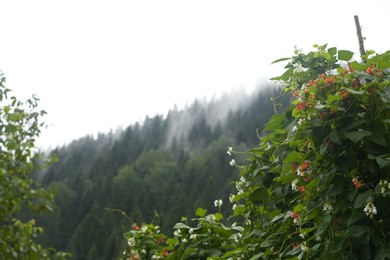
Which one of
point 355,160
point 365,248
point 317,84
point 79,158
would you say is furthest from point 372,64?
point 79,158

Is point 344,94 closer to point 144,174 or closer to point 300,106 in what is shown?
point 300,106

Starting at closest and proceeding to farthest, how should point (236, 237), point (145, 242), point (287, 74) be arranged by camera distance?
point (287, 74), point (236, 237), point (145, 242)

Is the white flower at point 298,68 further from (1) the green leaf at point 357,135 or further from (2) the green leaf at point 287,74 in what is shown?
(1) the green leaf at point 357,135

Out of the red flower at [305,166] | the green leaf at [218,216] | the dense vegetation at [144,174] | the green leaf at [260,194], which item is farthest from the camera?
the dense vegetation at [144,174]

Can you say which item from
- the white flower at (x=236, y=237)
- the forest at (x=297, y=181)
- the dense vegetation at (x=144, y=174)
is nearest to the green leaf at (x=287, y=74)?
the forest at (x=297, y=181)

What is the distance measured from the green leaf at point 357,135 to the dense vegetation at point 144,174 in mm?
41017

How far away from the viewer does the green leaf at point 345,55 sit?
2.17m

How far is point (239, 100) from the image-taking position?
103 meters

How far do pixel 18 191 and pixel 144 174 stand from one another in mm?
74119

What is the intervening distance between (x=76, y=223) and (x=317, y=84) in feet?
231

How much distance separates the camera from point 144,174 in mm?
77812

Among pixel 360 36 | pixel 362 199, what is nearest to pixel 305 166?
pixel 362 199

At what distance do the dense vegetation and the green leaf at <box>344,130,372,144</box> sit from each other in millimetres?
41017

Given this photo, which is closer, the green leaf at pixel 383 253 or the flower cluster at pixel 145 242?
the green leaf at pixel 383 253
